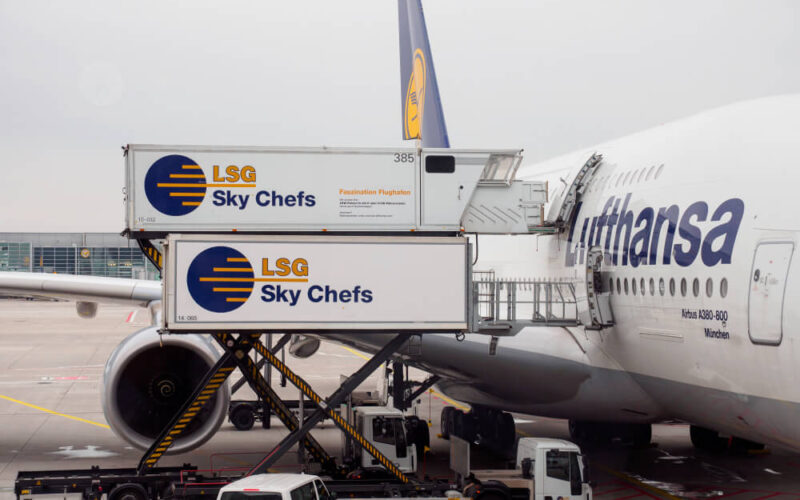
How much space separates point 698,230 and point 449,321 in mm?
3004

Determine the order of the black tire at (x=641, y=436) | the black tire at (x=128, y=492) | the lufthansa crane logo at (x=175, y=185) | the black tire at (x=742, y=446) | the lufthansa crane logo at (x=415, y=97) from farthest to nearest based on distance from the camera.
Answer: the lufthansa crane logo at (x=415, y=97) → the black tire at (x=641, y=436) → the black tire at (x=742, y=446) → the black tire at (x=128, y=492) → the lufthansa crane logo at (x=175, y=185)

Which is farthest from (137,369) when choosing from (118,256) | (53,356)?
(118,256)

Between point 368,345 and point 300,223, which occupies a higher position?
point 300,223

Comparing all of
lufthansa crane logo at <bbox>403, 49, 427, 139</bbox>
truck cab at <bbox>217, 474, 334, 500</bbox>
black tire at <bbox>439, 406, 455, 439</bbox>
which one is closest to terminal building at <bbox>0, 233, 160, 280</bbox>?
lufthansa crane logo at <bbox>403, 49, 427, 139</bbox>

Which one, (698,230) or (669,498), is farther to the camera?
(669,498)

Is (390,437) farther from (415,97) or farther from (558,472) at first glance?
(415,97)

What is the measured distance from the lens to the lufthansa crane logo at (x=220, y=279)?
11.5 m

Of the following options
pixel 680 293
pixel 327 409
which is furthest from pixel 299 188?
pixel 680 293

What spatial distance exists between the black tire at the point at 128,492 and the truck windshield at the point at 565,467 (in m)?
5.05

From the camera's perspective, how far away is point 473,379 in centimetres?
1488

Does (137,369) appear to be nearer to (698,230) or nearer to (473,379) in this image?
(473,379)

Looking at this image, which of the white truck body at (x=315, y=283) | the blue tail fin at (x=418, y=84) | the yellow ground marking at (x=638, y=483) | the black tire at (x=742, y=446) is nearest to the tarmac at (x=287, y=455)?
the yellow ground marking at (x=638, y=483)

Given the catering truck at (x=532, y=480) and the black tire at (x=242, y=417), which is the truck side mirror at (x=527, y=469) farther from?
the black tire at (x=242, y=417)

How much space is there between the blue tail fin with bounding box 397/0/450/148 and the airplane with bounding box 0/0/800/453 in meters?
6.27
